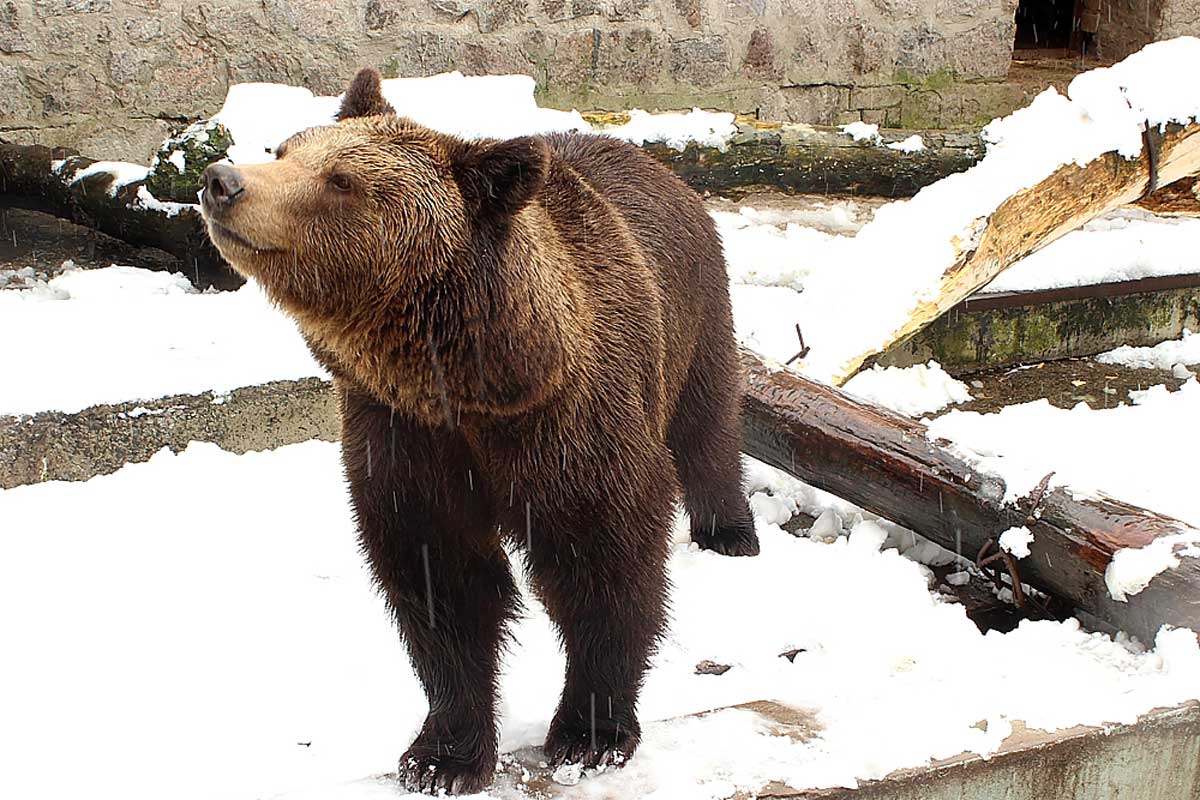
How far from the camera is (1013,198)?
4.34m

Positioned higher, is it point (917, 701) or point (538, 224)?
point (538, 224)

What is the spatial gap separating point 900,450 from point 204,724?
1966 mm

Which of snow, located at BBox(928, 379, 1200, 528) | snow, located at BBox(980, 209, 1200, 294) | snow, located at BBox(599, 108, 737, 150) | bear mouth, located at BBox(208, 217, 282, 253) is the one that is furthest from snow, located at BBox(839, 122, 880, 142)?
bear mouth, located at BBox(208, 217, 282, 253)

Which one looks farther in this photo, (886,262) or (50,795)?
(886,262)

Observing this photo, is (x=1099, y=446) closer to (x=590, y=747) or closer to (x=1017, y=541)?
(x=1017, y=541)

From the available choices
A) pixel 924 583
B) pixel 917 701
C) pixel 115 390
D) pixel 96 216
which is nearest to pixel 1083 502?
pixel 924 583

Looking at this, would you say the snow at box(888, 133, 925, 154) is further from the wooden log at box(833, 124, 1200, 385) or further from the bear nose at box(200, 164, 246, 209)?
the bear nose at box(200, 164, 246, 209)

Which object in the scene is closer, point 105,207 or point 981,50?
point 105,207

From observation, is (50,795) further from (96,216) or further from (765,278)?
(765,278)

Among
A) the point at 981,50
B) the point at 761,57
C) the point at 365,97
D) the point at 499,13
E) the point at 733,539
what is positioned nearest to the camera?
the point at 365,97

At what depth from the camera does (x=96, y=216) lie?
223 inches

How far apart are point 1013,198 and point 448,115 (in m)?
2.16

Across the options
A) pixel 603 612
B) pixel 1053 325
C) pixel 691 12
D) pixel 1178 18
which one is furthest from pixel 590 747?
pixel 1178 18

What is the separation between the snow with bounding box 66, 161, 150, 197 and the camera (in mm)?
5492
